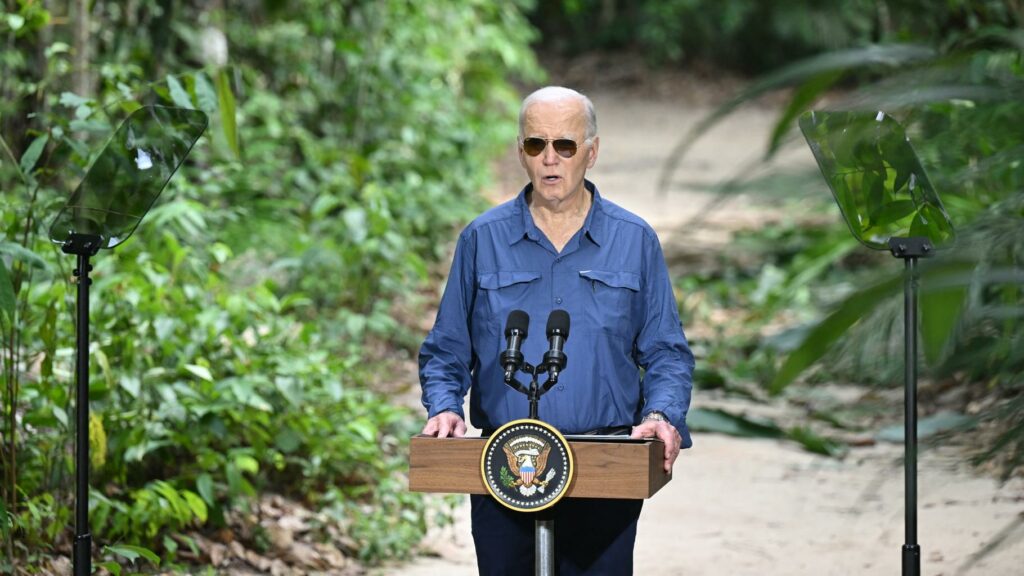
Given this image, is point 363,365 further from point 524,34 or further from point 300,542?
point 524,34

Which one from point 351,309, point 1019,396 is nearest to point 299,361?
point 351,309

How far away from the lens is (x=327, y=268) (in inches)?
308

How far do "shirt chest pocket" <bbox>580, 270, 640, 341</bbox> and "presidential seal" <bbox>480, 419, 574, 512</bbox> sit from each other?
406mm

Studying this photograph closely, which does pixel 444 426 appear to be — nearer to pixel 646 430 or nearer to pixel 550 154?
pixel 646 430

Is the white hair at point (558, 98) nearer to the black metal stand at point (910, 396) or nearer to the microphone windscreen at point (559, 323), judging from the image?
the microphone windscreen at point (559, 323)

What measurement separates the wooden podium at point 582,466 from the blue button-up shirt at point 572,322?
0.25 meters

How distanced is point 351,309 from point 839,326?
704 cm

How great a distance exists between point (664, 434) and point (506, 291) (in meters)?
0.41

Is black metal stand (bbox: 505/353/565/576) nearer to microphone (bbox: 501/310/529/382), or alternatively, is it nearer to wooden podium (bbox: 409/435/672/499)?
microphone (bbox: 501/310/529/382)

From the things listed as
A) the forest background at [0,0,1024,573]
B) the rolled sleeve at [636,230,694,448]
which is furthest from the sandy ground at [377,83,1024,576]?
the rolled sleeve at [636,230,694,448]

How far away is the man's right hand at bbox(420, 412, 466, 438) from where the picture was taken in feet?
8.13

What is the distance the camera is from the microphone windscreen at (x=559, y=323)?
240 cm

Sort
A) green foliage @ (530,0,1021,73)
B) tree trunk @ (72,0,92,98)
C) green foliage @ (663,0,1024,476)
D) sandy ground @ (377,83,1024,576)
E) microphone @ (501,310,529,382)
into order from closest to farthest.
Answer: green foliage @ (663,0,1024,476), microphone @ (501,310,529,382), sandy ground @ (377,83,1024,576), tree trunk @ (72,0,92,98), green foliage @ (530,0,1021,73)

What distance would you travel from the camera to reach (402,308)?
8.56m
